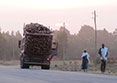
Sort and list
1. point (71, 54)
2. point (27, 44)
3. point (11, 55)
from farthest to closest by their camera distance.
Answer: point (71, 54), point (11, 55), point (27, 44)

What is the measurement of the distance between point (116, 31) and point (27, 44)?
127m

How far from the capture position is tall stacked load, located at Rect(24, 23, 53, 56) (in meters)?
26.2

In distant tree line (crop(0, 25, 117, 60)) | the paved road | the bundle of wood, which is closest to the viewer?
the paved road

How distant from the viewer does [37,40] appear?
2644 centimetres

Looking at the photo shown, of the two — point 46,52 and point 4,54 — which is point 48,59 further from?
point 4,54

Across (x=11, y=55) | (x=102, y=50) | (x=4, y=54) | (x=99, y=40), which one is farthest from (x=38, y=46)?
(x=99, y=40)

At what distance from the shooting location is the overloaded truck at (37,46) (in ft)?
86.3

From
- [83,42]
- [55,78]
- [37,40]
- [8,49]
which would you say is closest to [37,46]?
[37,40]

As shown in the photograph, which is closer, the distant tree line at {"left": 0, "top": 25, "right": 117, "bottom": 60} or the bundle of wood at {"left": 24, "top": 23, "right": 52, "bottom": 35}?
the bundle of wood at {"left": 24, "top": 23, "right": 52, "bottom": 35}

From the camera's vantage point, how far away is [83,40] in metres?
139

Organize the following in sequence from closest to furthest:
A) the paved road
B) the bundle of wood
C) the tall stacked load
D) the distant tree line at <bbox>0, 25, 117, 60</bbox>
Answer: the paved road < the tall stacked load < the bundle of wood < the distant tree line at <bbox>0, 25, 117, 60</bbox>

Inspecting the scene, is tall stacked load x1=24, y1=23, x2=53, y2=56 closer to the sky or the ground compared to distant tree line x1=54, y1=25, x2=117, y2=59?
closer to the ground

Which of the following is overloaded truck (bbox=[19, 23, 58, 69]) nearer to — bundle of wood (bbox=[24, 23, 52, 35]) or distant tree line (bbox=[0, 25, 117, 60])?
bundle of wood (bbox=[24, 23, 52, 35])

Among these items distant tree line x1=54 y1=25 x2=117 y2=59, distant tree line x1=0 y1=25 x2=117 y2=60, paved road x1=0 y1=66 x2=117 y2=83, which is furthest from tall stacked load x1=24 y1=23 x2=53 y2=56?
distant tree line x1=54 y1=25 x2=117 y2=59
